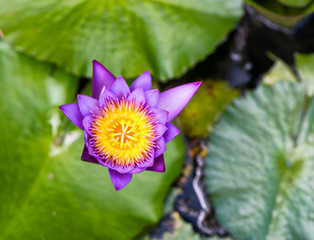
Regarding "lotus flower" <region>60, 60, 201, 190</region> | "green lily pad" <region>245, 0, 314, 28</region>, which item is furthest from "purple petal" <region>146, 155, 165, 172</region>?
"green lily pad" <region>245, 0, 314, 28</region>

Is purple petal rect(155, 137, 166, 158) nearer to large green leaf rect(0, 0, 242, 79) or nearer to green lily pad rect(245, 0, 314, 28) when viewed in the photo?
large green leaf rect(0, 0, 242, 79)

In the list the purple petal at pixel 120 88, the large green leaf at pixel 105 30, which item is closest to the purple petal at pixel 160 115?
the purple petal at pixel 120 88

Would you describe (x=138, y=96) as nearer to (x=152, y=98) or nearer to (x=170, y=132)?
(x=152, y=98)

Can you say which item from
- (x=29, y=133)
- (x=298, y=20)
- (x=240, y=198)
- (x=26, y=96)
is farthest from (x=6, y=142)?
(x=298, y=20)

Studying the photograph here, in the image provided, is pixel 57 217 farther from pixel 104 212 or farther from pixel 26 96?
pixel 26 96

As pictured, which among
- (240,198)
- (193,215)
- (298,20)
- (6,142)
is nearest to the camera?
(6,142)

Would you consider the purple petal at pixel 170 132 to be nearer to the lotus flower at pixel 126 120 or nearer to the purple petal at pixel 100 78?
the lotus flower at pixel 126 120

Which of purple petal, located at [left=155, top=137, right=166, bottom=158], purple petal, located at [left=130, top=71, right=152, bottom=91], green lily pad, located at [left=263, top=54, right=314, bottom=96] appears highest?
purple petal, located at [left=130, top=71, right=152, bottom=91]
